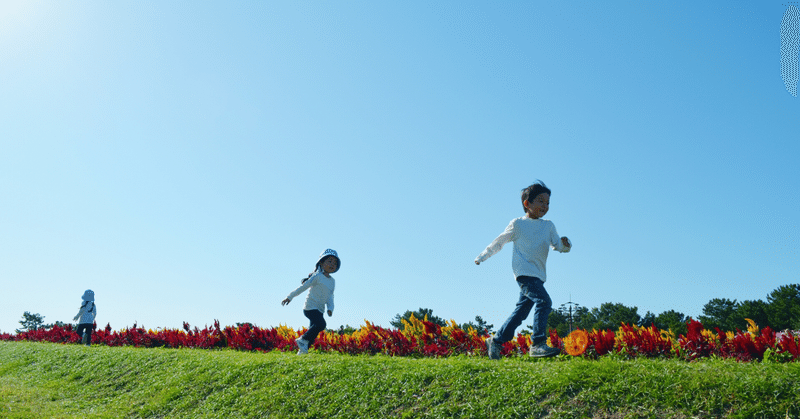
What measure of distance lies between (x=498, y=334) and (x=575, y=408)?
1724 millimetres

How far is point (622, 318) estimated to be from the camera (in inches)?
763

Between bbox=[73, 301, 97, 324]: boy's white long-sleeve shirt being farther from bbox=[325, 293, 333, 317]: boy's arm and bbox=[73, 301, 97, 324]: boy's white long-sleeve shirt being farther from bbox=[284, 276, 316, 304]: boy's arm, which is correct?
bbox=[325, 293, 333, 317]: boy's arm

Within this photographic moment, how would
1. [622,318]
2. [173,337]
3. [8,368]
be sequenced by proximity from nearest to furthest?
[8,368] < [173,337] < [622,318]

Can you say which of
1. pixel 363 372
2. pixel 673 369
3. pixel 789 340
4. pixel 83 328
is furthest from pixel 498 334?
pixel 83 328

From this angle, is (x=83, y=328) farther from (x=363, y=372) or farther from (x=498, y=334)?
(x=498, y=334)

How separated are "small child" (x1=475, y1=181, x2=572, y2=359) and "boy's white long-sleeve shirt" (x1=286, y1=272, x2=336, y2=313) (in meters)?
3.01

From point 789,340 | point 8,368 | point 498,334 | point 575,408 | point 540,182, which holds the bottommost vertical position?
point 575,408

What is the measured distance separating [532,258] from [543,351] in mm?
906

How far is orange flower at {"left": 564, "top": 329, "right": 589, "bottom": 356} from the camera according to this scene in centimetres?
529

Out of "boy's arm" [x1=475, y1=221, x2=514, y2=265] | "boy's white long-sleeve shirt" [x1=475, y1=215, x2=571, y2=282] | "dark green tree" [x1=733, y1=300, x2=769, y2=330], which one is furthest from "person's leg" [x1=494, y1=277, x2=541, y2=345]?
"dark green tree" [x1=733, y1=300, x2=769, y2=330]

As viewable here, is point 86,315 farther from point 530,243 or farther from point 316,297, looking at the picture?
point 530,243

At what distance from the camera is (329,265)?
26.1ft

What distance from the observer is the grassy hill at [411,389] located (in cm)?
351

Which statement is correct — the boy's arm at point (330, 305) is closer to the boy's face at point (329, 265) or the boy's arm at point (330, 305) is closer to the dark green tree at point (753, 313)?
the boy's face at point (329, 265)
